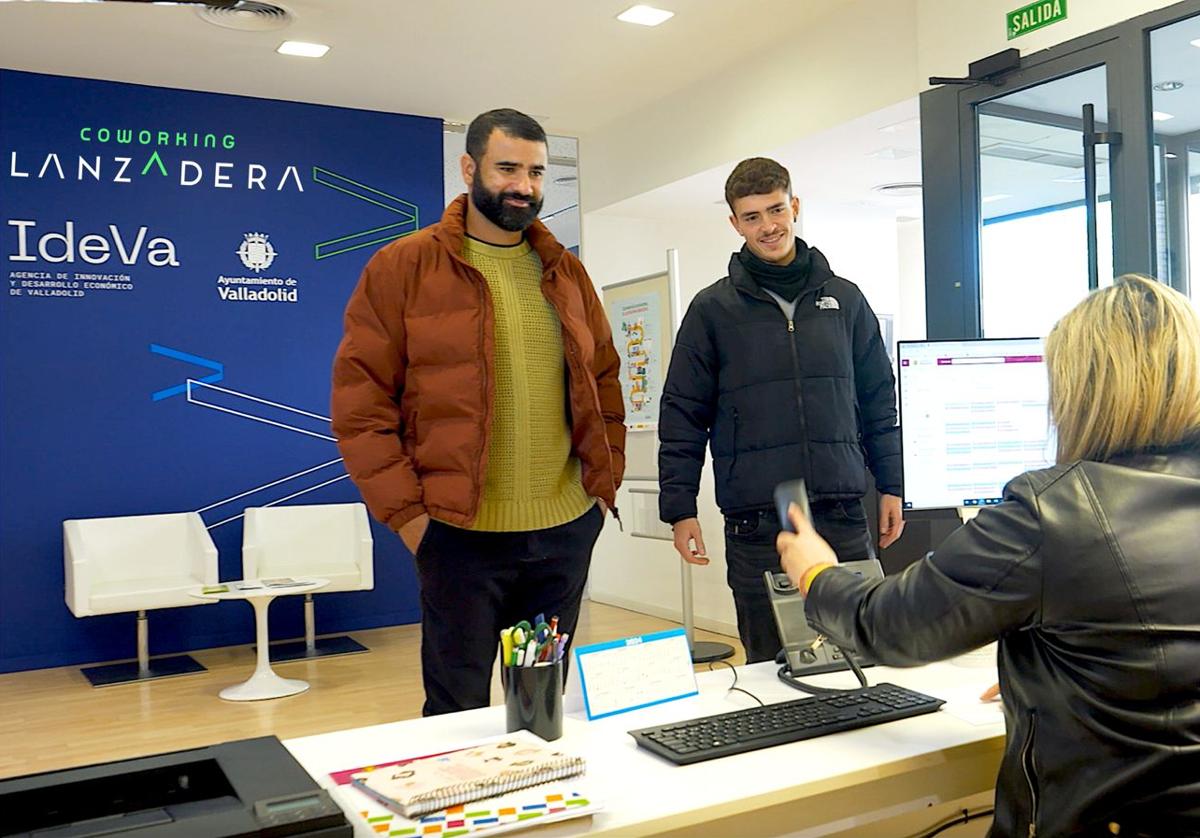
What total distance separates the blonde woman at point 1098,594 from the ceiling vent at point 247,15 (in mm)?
4431

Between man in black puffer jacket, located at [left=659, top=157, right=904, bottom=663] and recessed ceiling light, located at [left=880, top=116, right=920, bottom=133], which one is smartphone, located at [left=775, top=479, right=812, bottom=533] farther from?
recessed ceiling light, located at [left=880, top=116, right=920, bottom=133]

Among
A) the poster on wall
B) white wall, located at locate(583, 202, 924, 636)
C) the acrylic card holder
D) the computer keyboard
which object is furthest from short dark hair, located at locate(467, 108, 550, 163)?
white wall, located at locate(583, 202, 924, 636)

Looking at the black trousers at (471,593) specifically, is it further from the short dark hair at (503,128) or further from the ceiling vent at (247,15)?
the ceiling vent at (247,15)

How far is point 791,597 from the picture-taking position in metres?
1.98

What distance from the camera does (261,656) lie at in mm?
5328

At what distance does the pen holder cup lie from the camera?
64.2 inches

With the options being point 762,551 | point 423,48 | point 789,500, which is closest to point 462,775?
point 789,500

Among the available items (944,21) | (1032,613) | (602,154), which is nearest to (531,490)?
(1032,613)

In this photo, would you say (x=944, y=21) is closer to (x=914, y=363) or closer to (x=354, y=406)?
(x=914, y=363)

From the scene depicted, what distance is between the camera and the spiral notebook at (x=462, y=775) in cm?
127

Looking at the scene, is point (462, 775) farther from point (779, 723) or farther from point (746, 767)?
point (779, 723)

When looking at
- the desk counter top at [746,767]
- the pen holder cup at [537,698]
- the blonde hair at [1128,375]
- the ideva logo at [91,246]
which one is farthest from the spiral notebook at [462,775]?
the ideva logo at [91,246]

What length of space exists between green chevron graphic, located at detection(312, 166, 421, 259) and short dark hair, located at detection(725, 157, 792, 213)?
4.31m

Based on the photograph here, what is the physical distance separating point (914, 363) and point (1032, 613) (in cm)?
112
